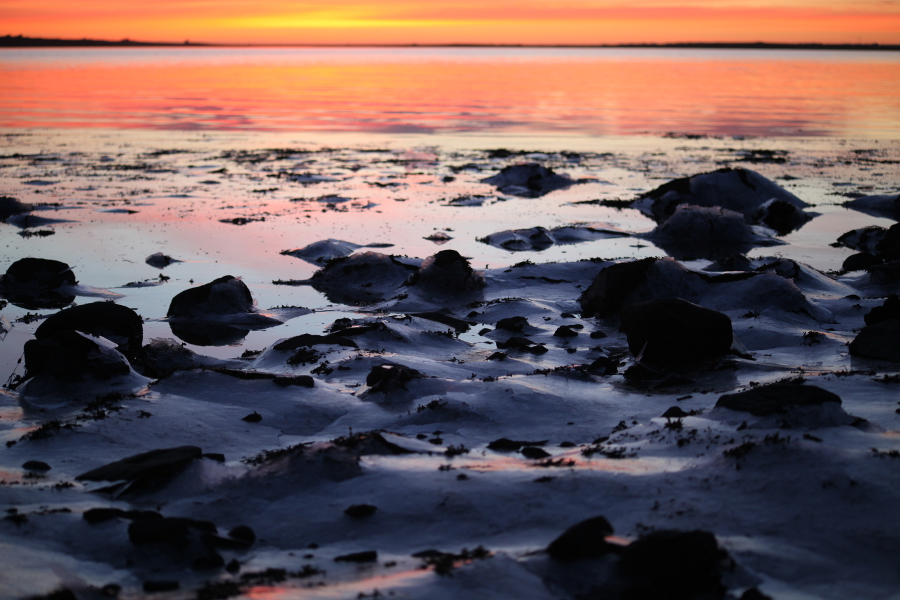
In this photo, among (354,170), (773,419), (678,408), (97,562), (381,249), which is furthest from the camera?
(354,170)

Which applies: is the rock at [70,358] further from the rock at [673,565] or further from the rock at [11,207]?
the rock at [11,207]

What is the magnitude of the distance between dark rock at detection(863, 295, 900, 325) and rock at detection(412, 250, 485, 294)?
18.2ft

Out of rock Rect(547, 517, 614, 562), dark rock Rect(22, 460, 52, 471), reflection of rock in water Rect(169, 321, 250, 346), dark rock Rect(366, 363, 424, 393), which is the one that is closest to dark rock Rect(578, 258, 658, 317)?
dark rock Rect(366, 363, 424, 393)

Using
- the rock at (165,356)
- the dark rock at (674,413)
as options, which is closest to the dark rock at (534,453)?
the dark rock at (674,413)

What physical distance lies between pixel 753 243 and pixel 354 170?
13417mm

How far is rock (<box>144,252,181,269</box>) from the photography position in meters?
13.5

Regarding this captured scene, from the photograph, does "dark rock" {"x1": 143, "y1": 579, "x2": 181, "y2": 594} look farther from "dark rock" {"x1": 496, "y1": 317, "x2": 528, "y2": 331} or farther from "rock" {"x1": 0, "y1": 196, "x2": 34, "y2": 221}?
"rock" {"x1": 0, "y1": 196, "x2": 34, "y2": 221}

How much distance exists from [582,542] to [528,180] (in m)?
20.0

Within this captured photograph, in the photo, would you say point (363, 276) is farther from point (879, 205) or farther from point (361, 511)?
point (879, 205)

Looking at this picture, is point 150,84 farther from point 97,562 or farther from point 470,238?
point 97,562

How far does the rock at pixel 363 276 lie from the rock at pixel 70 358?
464 centimetres

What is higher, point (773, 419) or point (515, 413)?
point (773, 419)

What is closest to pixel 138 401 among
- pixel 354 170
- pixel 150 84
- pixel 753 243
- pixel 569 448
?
pixel 569 448

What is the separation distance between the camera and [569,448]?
603 cm
